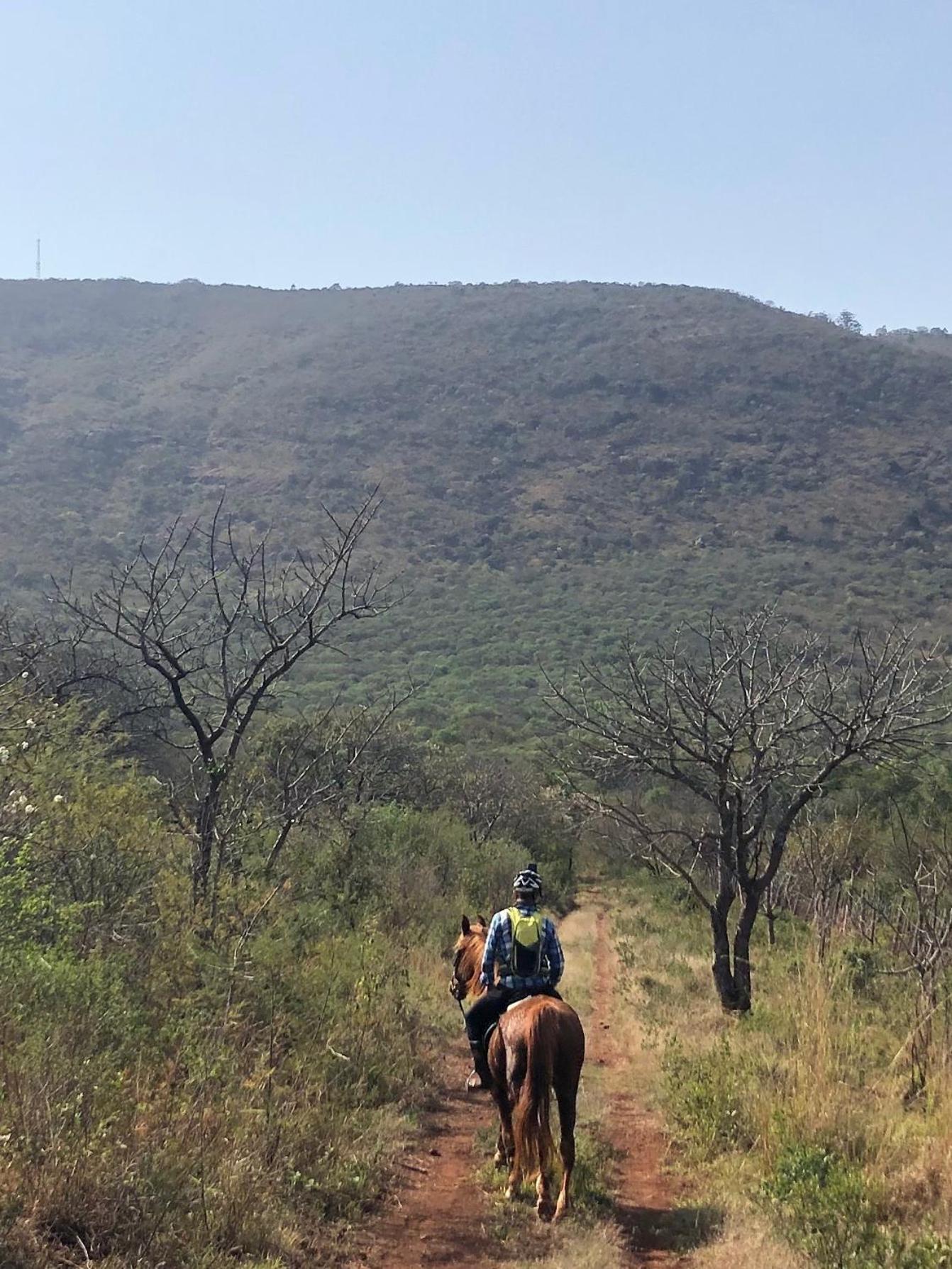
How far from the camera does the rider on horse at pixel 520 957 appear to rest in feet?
23.4

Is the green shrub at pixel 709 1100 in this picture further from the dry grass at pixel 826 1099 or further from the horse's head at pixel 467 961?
the horse's head at pixel 467 961

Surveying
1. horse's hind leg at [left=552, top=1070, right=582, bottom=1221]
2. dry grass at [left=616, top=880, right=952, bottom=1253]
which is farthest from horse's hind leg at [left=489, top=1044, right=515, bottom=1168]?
dry grass at [left=616, top=880, right=952, bottom=1253]

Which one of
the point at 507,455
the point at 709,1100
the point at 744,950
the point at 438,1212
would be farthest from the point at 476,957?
the point at 507,455

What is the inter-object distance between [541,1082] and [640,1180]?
1.54m

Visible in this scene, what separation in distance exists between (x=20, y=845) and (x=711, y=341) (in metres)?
118

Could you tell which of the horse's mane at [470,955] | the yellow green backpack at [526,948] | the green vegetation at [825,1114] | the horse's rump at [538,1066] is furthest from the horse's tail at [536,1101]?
the horse's mane at [470,955]

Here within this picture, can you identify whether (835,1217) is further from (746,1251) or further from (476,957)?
(476,957)

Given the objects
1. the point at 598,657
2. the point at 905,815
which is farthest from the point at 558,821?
the point at 598,657

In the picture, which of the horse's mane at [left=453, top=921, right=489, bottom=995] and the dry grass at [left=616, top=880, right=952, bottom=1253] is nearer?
the dry grass at [left=616, top=880, right=952, bottom=1253]

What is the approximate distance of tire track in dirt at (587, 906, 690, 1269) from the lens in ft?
19.3

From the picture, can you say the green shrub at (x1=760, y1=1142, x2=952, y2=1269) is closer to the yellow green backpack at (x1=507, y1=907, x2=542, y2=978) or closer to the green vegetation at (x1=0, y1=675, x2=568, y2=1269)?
the yellow green backpack at (x1=507, y1=907, x2=542, y2=978)

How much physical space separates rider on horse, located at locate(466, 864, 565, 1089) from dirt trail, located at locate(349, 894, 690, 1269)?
1.06m

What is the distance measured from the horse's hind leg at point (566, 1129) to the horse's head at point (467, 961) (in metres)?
2.12

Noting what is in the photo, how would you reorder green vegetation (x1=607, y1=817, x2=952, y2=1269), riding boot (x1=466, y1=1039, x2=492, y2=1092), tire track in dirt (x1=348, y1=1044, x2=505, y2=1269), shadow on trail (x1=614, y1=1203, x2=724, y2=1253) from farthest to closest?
1. riding boot (x1=466, y1=1039, x2=492, y2=1092)
2. shadow on trail (x1=614, y1=1203, x2=724, y2=1253)
3. tire track in dirt (x1=348, y1=1044, x2=505, y2=1269)
4. green vegetation (x1=607, y1=817, x2=952, y2=1269)
